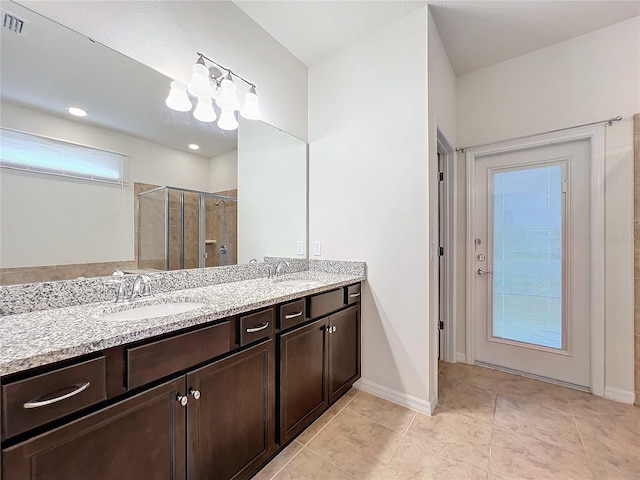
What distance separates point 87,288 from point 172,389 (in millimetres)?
663

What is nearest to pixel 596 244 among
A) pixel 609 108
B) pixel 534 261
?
pixel 534 261

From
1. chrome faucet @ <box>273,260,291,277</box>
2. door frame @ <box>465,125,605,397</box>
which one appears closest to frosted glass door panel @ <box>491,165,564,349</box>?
door frame @ <box>465,125,605,397</box>

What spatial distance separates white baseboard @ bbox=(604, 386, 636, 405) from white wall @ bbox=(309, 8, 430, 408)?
4.61ft

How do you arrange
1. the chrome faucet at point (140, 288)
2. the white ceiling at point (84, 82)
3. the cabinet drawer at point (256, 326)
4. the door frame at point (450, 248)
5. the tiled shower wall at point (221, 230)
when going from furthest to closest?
1. the door frame at point (450, 248)
2. the tiled shower wall at point (221, 230)
3. the chrome faucet at point (140, 288)
4. the cabinet drawer at point (256, 326)
5. the white ceiling at point (84, 82)

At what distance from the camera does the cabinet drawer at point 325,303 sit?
1.67 meters

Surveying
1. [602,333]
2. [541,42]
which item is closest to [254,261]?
[602,333]

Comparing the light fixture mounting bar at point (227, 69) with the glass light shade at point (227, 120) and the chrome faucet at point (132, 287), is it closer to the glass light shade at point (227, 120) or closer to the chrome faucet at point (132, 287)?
the glass light shade at point (227, 120)

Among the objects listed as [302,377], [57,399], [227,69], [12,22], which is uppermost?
[227,69]

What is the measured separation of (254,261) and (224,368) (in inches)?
40.3

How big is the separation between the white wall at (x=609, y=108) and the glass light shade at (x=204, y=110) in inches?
98.0

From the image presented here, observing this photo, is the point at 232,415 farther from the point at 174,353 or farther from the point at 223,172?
the point at 223,172

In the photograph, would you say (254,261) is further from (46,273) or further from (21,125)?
(21,125)

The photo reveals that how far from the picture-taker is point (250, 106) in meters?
1.93

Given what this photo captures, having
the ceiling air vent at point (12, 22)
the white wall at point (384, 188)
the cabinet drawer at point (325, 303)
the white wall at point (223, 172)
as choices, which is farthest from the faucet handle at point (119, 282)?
the white wall at point (384, 188)
